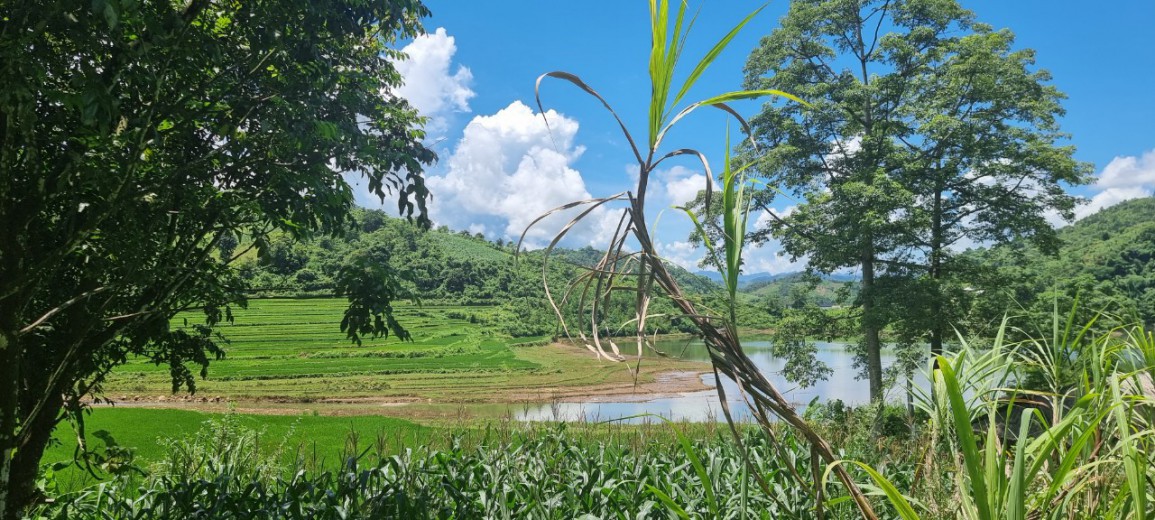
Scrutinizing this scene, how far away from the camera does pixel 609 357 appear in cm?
76

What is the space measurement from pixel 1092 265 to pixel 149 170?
38.7 meters

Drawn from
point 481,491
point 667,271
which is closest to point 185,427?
point 481,491

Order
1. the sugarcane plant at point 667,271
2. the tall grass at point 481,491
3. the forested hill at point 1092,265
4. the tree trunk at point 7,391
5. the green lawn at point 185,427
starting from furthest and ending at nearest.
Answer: the green lawn at point 185,427 → the forested hill at point 1092,265 → the tall grass at point 481,491 → the tree trunk at point 7,391 → the sugarcane plant at point 667,271

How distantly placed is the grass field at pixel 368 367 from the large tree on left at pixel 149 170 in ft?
38.5

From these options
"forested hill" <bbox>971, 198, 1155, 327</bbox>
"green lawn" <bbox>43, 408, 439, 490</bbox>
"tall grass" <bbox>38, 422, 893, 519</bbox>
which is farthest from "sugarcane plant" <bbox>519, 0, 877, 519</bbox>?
"green lawn" <bbox>43, 408, 439, 490</bbox>

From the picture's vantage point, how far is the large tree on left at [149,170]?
2377mm

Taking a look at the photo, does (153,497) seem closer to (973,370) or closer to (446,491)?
(446,491)

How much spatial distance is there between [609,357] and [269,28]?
287cm

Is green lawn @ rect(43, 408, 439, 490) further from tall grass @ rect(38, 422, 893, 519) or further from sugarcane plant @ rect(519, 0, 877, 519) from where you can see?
sugarcane plant @ rect(519, 0, 877, 519)

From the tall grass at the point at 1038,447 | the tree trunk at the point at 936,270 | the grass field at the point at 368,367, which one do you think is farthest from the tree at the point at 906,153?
the tall grass at the point at 1038,447

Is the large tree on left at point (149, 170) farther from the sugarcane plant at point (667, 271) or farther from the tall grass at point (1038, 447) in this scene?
the tall grass at point (1038, 447)

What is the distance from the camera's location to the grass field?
24969mm

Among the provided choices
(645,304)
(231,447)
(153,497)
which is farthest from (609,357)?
(231,447)

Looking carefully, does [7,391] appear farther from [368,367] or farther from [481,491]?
[368,367]
